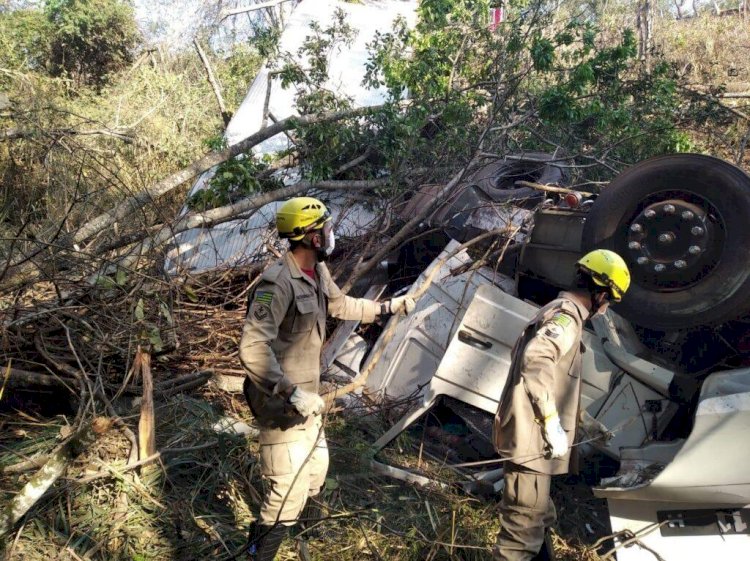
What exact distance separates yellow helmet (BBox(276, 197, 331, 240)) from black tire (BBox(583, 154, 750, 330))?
5.25ft

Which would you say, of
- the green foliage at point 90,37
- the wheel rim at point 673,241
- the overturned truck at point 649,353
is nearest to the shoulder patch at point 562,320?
the overturned truck at point 649,353

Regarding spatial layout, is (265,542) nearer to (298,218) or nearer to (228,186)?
(298,218)

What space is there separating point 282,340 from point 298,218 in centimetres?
55

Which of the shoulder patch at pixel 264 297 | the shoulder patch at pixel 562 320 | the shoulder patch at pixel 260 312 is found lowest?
the shoulder patch at pixel 562 320

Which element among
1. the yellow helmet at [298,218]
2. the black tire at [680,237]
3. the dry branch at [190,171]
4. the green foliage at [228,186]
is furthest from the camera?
the green foliage at [228,186]

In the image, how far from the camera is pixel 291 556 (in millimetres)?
3096

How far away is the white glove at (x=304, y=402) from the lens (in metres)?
2.62

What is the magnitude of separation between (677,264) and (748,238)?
1.12ft

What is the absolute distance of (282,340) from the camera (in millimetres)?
2822

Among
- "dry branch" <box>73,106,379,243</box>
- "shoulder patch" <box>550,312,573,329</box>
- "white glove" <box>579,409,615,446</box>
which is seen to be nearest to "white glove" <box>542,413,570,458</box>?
"shoulder patch" <box>550,312,573,329</box>

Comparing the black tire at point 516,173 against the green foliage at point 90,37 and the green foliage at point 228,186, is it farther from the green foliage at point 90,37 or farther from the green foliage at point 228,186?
the green foliage at point 90,37

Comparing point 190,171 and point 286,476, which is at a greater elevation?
point 190,171

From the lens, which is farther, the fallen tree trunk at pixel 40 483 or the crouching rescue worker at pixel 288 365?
the crouching rescue worker at pixel 288 365

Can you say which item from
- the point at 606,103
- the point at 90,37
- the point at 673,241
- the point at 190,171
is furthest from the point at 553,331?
the point at 90,37
